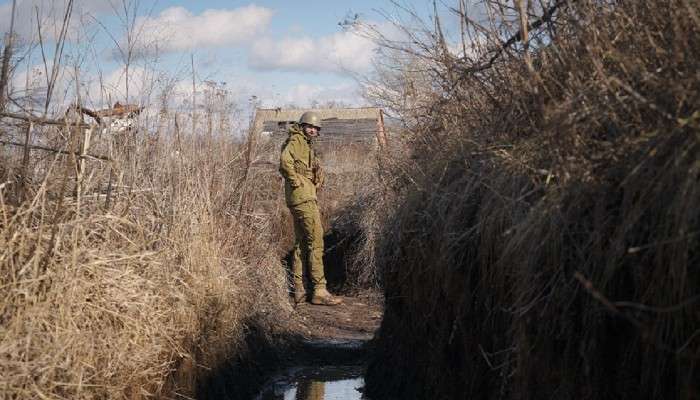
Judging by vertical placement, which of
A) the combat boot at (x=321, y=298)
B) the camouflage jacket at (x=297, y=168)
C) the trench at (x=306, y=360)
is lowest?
the trench at (x=306, y=360)

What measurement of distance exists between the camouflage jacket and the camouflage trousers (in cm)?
13

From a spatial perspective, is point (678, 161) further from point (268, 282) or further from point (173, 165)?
point (268, 282)

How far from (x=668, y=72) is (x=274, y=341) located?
22.9 ft

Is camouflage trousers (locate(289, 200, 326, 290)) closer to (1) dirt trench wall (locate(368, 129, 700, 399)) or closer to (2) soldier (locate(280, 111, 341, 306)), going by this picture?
(2) soldier (locate(280, 111, 341, 306))

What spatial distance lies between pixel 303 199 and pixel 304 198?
20 millimetres

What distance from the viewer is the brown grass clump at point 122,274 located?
17.8 ft

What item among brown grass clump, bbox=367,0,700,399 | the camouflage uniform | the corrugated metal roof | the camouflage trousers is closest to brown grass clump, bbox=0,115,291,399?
brown grass clump, bbox=367,0,700,399

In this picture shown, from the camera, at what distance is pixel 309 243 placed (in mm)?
12922

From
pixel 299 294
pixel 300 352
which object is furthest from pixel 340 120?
pixel 300 352

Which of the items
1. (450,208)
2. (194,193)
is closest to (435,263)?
(450,208)

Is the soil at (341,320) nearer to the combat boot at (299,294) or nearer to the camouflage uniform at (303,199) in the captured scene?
the combat boot at (299,294)

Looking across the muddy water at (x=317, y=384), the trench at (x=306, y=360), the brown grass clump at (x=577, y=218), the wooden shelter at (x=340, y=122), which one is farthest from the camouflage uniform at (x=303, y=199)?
the brown grass clump at (x=577, y=218)

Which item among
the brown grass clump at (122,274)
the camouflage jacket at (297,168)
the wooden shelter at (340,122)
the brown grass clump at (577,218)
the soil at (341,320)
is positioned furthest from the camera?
the wooden shelter at (340,122)

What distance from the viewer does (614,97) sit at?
14.2 ft
